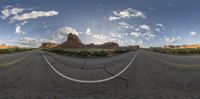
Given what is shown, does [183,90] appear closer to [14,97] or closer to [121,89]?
[121,89]

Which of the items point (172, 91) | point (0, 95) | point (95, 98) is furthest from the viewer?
point (172, 91)

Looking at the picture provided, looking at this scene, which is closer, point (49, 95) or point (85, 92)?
point (49, 95)

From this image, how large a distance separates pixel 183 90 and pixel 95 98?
8.63 feet

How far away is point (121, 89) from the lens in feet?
23.3

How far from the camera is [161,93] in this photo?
21.4 feet

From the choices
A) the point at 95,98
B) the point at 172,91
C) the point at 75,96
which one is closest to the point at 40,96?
the point at 75,96

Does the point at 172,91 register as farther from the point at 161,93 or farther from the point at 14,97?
the point at 14,97

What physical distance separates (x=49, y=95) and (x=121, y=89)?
1.97 m

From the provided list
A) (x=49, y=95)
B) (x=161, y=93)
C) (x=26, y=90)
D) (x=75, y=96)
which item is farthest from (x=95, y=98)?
(x=26, y=90)

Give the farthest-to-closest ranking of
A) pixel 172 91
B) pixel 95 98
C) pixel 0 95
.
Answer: pixel 172 91, pixel 0 95, pixel 95 98

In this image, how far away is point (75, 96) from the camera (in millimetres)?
6121

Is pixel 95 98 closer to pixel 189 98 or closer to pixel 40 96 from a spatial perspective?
pixel 40 96

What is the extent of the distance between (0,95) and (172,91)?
429 centimetres

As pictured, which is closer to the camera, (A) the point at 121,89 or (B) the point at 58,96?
(B) the point at 58,96
